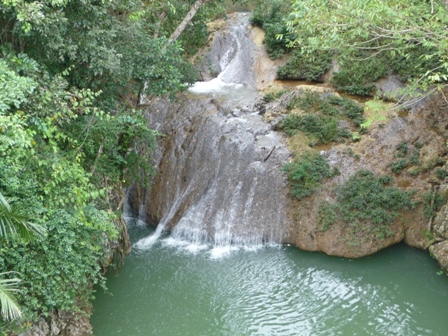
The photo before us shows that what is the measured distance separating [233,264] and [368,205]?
4.00 m

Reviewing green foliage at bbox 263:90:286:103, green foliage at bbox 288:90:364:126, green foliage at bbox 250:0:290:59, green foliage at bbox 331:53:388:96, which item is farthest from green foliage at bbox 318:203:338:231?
green foliage at bbox 250:0:290:59

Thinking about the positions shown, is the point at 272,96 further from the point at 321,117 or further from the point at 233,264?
the point at 233,264

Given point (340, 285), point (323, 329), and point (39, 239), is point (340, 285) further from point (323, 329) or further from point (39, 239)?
point (39, 239)

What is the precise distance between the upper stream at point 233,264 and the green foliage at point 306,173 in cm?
38

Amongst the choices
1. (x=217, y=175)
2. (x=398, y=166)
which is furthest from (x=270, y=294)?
(x=398, y=166)

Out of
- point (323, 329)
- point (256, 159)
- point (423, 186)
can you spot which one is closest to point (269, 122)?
point (256, 159)

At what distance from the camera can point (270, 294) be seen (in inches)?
384

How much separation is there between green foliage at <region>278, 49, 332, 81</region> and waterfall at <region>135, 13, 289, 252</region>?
2.40 m

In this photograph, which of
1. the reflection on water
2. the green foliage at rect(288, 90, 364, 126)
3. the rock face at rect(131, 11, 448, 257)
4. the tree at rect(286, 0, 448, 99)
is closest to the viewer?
the tree at rect(286, 0, 448, 99)

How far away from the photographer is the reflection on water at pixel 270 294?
28.5ft

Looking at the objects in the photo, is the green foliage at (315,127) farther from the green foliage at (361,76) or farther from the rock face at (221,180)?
the green foliage at (361,76)

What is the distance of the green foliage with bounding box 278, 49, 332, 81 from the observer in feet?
51.9

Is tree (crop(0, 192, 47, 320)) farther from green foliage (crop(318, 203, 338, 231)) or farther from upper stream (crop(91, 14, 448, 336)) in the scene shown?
green foliage (crop(318, 203, 338, 231))

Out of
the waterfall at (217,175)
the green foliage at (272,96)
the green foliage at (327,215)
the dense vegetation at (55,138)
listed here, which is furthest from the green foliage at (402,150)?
the dense vegetation at (55,138)
